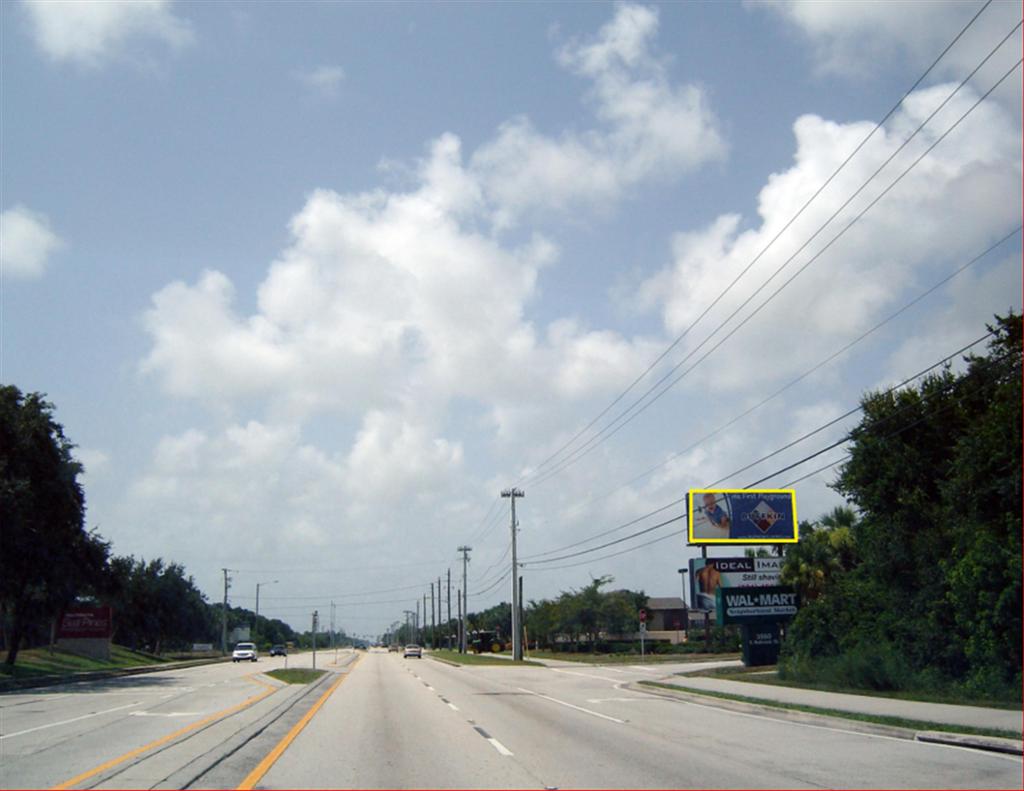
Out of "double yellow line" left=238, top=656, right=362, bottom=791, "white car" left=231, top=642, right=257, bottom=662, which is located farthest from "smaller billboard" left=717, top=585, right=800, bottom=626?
"white car" left=231, top=642, right=257, bottom=662

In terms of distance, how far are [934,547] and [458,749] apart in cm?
2086

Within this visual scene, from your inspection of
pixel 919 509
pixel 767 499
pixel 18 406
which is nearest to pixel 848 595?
pixel 919 509

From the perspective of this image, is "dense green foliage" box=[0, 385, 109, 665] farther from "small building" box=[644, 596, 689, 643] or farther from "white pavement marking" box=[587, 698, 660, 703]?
"small building" box=[644, 596, 689, 643]

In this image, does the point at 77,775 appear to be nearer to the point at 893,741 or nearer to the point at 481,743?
the point at 481,743

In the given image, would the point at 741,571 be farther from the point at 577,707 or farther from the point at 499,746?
the point at 499,746

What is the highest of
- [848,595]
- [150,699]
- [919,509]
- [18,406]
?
[18,406]

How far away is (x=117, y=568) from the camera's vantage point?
58375mm

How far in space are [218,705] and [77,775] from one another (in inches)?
613

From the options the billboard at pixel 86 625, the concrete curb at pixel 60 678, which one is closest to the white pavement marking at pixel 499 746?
the concrete curb at pixel 60 678

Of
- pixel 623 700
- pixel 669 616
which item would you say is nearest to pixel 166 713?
pixel 623 700

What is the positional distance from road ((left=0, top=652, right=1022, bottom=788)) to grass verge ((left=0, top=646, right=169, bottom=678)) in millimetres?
23049

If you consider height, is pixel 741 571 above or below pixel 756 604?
above

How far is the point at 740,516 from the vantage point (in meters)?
53.8

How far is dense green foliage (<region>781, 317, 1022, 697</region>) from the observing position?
25906 millimetres
